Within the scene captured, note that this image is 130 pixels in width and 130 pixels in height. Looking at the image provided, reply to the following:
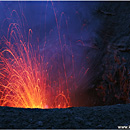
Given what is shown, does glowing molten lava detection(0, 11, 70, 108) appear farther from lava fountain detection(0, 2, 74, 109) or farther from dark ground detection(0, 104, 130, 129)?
dark ground detection(0, 104, 130, 129)

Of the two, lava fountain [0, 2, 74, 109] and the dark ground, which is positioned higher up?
lava fountain [0, 2, 74, 109]

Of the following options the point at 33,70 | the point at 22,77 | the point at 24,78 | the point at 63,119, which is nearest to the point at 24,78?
the point at 24,78

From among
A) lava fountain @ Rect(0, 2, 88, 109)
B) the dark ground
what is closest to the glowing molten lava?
lava fountain @ Rect(0, 2, 88, 109)

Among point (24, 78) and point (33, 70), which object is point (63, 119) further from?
point (24, 78)

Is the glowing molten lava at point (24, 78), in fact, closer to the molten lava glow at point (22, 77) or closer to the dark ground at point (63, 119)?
the molten lava glow at point (22, 77)

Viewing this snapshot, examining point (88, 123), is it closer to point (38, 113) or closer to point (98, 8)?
point (38, 113)

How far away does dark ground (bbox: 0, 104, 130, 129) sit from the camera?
95.3 inches

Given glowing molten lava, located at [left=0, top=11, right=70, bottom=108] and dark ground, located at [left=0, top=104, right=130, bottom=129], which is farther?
glowing molten lava, located at [left=0, top=11, right=70, bottom=108]

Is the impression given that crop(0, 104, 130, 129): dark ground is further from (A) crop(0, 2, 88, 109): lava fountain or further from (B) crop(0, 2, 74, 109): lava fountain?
(B) crop(0, 2, 74, 109): lava fountain

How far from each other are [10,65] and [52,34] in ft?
13.8

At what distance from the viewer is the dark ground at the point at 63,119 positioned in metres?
2.42

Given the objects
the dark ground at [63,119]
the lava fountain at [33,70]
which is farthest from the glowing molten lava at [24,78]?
the dark ground at [63,119]

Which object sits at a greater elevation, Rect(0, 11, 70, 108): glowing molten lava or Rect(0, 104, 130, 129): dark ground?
Rect(0, 11, 70, 108): glowing molten lava

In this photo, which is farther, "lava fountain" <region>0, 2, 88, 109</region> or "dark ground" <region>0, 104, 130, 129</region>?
"lava fountain" <region>0, 2, 88, 109</region>
